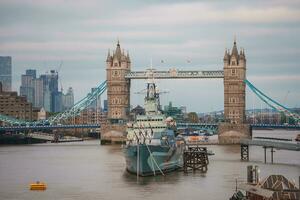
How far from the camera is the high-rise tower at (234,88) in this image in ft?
570

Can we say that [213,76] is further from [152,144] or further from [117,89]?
[152,144]

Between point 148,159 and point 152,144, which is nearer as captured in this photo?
point 148,159

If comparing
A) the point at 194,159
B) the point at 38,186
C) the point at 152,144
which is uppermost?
the point at 152,144

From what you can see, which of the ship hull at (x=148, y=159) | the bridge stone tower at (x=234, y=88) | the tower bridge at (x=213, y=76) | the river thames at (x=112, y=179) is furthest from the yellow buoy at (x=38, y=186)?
the bridge stone tower at (x=234, y=88)

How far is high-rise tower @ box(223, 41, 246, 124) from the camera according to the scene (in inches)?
6836

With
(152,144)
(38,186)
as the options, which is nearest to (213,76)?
(152,144)

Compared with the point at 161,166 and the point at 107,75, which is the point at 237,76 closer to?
the point at 107,75

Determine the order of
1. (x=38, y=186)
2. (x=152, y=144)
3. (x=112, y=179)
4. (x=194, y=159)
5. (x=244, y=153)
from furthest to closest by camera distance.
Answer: (x=244, y=153) < (x=194, y=159) < (x=152, y=144) < (x=112, y=179) < (x=38, y=186)

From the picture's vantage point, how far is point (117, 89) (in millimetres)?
179000

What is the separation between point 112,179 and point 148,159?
3838 mm

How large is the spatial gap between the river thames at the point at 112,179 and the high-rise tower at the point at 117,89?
211 ft

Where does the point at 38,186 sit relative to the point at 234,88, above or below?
below

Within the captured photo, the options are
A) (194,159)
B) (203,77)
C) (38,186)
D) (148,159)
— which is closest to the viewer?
(38,186)

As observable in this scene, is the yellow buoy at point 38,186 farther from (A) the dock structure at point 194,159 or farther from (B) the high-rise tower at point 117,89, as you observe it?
(B) the high-rise tower at point 117,89
